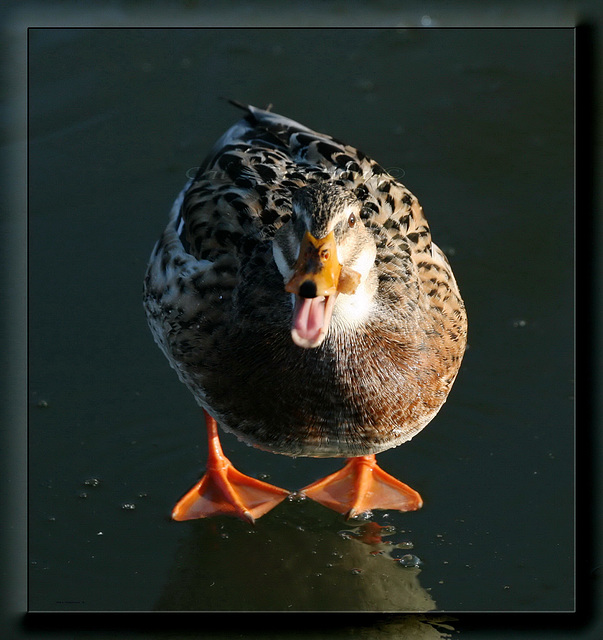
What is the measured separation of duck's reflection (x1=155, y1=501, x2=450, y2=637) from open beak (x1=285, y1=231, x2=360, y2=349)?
1467 mm

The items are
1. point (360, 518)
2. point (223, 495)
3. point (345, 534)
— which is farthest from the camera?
point (223, 495)

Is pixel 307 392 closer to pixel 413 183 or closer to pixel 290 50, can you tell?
pixel 413 183

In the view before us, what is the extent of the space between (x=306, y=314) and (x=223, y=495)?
1731 mm

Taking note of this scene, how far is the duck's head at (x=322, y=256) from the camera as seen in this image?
332 centimetres

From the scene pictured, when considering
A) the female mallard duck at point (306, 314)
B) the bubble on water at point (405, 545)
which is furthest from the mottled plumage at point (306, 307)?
the bubble on water at point (405, 545)

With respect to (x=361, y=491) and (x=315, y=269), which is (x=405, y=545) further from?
(x=315, y=269)

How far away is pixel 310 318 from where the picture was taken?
11.1 feet

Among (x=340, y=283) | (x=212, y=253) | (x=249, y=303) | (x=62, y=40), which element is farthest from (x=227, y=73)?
(x=340, y=283)

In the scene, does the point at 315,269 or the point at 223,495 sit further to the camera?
the point at 223,495

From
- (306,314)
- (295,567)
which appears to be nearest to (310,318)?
(306,314)

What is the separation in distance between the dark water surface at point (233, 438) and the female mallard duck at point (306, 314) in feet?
0.79

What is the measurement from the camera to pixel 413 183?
20.8ft

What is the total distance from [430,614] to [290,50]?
454cm

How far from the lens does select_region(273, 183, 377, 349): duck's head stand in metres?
3.32
